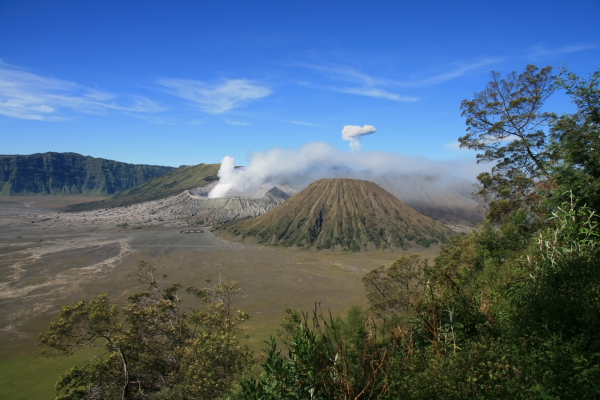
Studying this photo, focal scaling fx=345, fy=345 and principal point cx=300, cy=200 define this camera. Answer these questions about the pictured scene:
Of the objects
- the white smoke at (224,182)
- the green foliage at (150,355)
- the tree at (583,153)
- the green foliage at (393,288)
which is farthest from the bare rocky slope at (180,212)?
the tree at (583,153)

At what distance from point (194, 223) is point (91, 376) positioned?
80761 mm

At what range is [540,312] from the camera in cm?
630

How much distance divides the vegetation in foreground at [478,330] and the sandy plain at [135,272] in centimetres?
828

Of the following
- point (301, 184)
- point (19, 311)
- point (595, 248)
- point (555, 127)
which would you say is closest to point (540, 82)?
point (555, 127)

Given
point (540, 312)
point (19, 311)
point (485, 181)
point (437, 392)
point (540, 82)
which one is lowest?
point (19, 311)

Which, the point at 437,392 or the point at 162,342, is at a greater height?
the point at 437,392

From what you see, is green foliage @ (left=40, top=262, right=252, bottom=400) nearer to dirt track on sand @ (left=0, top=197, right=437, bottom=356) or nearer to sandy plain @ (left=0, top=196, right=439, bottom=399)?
sandy plain @ (left=0, top=196, right=439, bottom=399)

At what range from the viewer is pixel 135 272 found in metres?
43.8

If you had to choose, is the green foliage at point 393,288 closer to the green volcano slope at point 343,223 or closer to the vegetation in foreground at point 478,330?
the vegetation in foreground at point 478,330

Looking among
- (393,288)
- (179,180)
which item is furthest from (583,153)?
(179,180)

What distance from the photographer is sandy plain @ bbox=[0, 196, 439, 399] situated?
27.7 meters

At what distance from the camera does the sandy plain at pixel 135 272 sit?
27.7 m

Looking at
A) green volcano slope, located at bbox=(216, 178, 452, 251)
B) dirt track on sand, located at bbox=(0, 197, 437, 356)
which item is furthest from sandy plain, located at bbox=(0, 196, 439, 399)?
green volcano slope, located at bbox=(216, 178, 452, 251)

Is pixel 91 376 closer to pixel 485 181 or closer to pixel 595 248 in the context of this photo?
pixel 595 248
